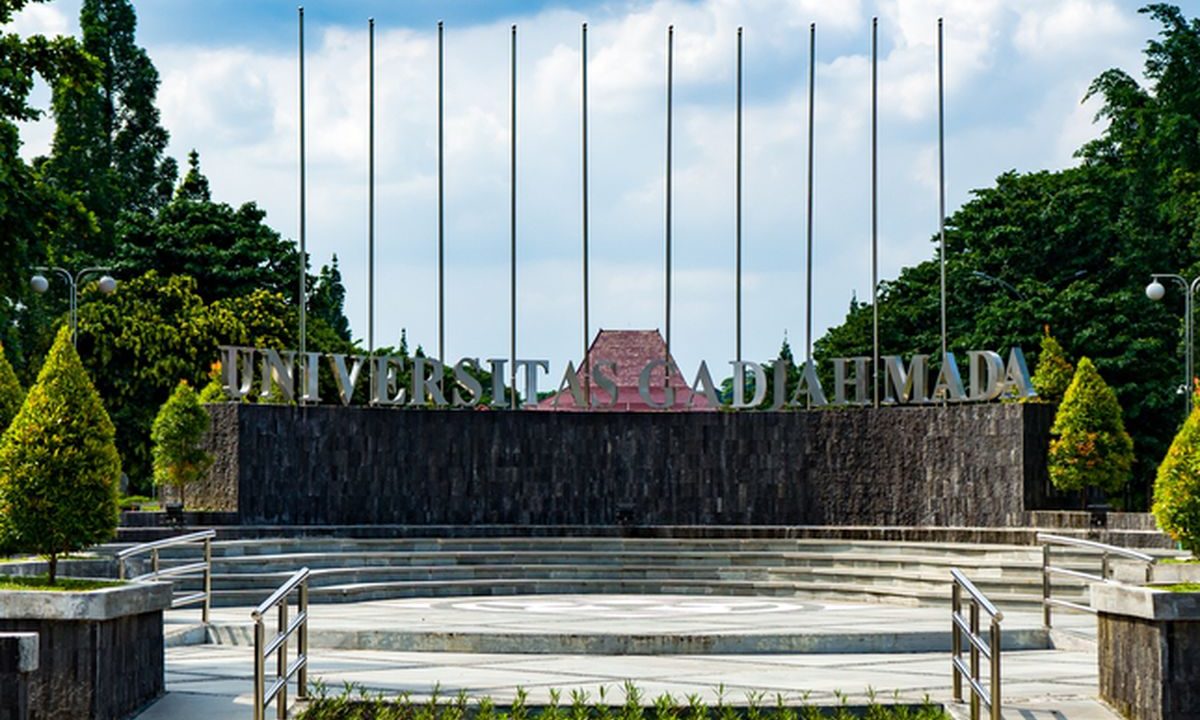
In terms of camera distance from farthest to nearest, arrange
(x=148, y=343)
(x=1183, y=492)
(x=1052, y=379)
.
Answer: (x=148, y=343), (x=1052, y=379), (x=1183, y=492)

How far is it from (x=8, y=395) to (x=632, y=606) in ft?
26.2

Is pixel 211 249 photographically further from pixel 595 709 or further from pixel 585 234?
pixel 595 709

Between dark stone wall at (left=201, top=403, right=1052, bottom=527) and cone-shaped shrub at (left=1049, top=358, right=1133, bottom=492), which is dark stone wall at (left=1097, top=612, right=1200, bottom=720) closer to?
cone-shaped shrub at (left=1049, top=358, right=1133, bottom=492)

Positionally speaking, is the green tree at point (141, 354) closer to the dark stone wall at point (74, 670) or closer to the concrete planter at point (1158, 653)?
the dark stone wall at point (74, 670)

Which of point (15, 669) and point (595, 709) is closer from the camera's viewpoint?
point (15, 669)

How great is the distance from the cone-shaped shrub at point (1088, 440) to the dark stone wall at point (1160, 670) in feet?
55.9

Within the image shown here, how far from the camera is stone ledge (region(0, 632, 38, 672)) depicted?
36.5 ft

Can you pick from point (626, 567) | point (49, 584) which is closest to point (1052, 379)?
point (626, 567)

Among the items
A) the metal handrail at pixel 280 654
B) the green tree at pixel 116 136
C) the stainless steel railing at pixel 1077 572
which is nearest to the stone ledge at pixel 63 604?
the metal handrail at pixel 280 654

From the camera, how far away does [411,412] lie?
103ft

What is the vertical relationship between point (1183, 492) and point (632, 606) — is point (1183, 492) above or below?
above

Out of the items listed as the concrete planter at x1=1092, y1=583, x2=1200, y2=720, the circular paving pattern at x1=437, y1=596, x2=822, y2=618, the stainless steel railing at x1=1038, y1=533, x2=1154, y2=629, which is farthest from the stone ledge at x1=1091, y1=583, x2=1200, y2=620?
the circular paving pattern at x1=437, y1=596, x2=822, y2=618

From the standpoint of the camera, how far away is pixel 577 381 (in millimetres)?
32062

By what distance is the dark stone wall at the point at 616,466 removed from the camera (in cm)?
3022
